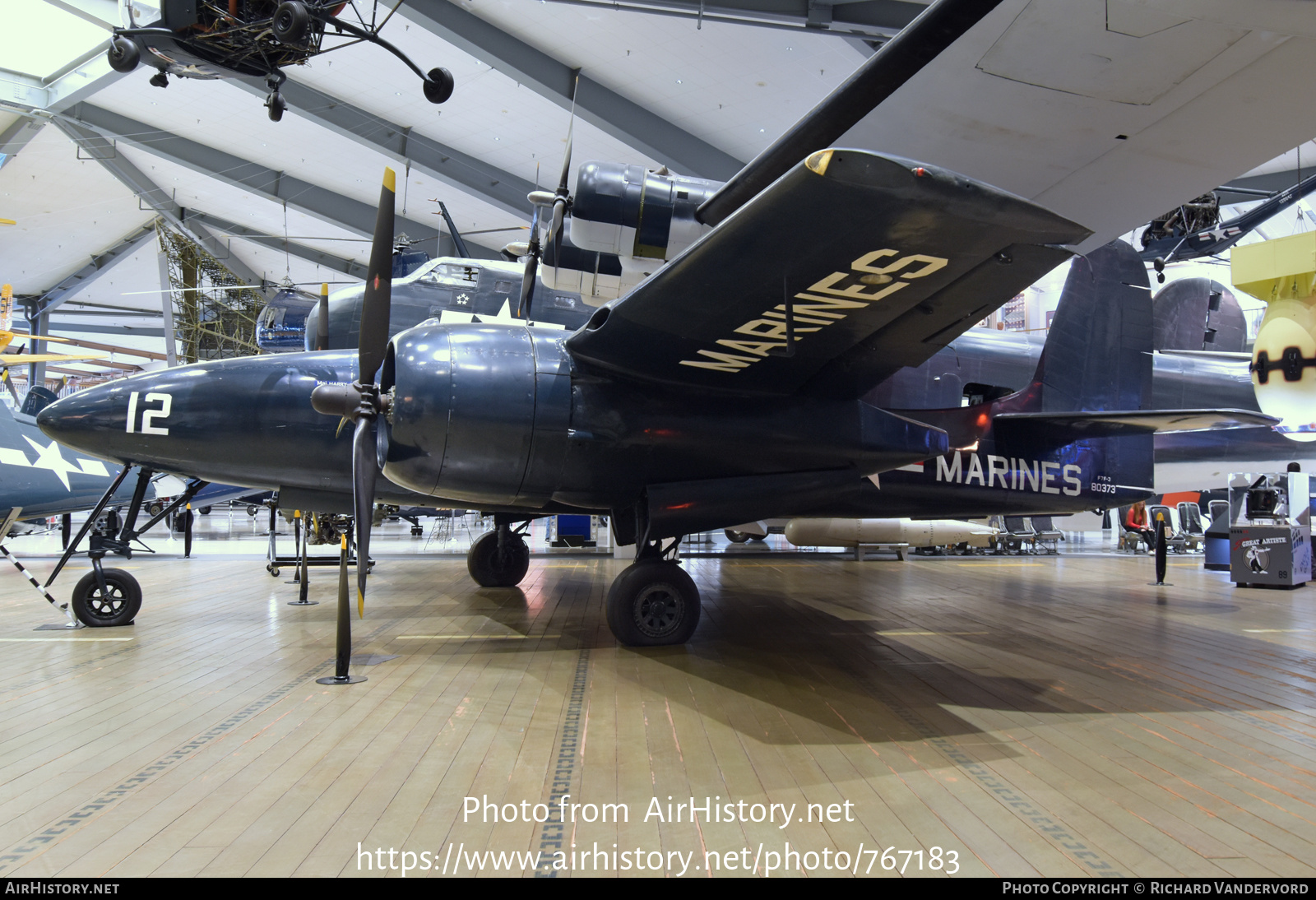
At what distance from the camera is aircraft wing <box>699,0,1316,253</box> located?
13.9 feet

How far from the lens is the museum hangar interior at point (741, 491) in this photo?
289cm

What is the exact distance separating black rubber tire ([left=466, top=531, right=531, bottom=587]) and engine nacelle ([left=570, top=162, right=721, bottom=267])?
4.12 meters

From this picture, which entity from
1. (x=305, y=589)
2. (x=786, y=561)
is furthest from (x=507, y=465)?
(x=786, y=561)

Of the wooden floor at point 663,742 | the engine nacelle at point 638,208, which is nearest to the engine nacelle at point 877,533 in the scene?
the wooden floor at point 663,742

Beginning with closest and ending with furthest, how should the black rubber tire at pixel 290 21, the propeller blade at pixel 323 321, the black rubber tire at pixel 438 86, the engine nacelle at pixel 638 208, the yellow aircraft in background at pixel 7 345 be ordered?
the engine nacelle at pixel 638 208
the propeller blade at pixel 323 321
the black rubber tire at pixel 290 21
the black rubber tire at pixel 438 86
the yellow aircraft in background at pixel 7 345

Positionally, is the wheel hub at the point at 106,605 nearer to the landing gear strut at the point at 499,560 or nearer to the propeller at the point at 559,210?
the landing gear strut at the point at 499,560

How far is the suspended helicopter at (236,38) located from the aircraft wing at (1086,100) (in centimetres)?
651

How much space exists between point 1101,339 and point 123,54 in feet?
43.4

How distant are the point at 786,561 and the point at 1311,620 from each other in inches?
295

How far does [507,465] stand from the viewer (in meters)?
5.34

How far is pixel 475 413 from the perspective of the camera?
17.0ft

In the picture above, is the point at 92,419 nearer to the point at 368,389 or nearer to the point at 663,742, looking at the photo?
the point at 368,389

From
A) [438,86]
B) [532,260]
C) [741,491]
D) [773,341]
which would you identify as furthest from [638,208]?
[438,86]

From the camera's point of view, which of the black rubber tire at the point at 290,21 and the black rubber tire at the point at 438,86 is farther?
the black rubber tire at the point at 438,86
